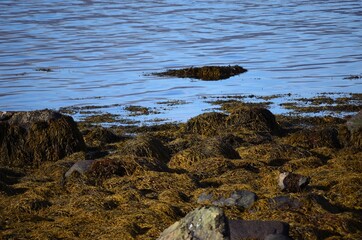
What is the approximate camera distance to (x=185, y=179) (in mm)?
11000

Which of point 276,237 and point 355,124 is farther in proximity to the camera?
point 355,124

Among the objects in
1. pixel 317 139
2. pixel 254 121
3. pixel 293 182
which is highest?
pixel 293 182

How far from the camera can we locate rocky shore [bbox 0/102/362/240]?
873cm

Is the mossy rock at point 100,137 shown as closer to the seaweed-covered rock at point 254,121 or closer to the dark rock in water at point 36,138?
the dark rock in water at point 36,138

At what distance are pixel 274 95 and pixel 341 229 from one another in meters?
11.4

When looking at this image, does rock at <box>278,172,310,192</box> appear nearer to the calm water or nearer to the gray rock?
the gray rock

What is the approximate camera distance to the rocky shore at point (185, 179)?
8.73m

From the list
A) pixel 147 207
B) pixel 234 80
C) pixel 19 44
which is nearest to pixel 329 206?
pixel 147 207

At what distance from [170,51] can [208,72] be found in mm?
7263

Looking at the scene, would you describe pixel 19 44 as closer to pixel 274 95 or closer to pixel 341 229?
pixel 274 95

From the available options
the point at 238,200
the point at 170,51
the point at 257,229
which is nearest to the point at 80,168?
the point at 238,200

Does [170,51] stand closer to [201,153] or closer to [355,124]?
[355,124]

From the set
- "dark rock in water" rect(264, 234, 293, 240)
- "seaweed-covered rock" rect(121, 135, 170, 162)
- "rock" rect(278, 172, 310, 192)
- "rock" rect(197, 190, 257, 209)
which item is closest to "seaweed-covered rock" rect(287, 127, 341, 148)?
"seaweed-covered rock" rect(121, 135, 170, 162)

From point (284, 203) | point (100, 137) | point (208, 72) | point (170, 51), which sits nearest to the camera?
point (284, 203)
